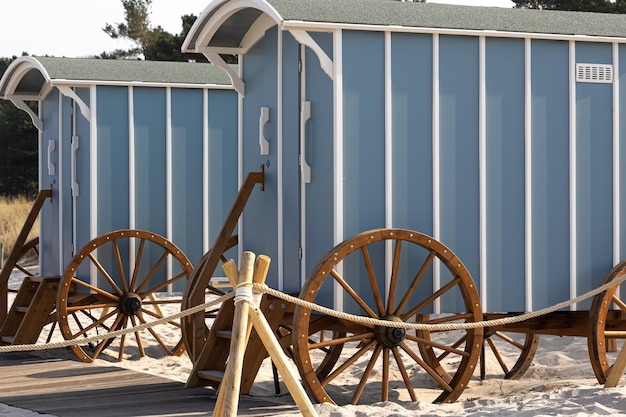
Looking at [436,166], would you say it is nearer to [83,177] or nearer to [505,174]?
[505,174]

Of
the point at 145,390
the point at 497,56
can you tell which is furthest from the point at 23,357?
the point at 497,56

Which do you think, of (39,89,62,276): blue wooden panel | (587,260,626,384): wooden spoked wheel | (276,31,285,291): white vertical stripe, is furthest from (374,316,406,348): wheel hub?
(39,89,62,276): blue wooden panel

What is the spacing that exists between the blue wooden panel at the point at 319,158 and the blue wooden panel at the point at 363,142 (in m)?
0.12

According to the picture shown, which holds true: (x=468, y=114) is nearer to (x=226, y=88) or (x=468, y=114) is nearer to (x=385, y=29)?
(x=385, y=29)

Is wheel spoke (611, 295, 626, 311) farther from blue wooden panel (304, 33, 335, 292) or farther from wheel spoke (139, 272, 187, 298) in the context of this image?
wheel spoke (139, 272, 187, 298)

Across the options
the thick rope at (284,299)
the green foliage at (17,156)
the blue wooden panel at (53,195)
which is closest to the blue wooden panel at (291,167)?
the thick rope at (284,299)

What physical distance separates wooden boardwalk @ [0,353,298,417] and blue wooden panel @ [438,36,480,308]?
1759mm

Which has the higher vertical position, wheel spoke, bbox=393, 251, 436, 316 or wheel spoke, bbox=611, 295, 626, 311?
wheel spoke, bbox=393, 251, 436, 316

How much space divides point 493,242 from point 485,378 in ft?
8.98

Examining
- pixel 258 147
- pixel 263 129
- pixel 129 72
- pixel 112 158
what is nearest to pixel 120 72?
pixel 129 72

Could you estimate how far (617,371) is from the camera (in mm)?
7887

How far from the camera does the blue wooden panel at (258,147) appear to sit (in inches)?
368

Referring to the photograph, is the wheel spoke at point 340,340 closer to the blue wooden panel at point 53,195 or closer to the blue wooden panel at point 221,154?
the blue wooden panel at point 221,154

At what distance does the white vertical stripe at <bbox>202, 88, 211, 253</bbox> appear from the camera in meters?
12.5
